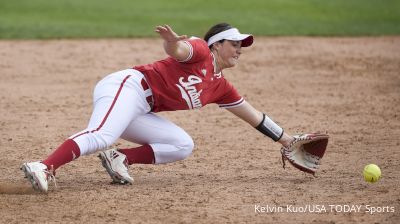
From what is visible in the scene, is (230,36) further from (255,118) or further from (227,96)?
(255,118)

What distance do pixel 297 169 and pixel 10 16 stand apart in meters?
9.26

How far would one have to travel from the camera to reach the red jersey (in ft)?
19.4

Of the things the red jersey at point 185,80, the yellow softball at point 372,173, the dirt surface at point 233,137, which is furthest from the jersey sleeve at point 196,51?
the yellow softball at point 372,173

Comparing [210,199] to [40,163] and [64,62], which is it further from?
[64,62]

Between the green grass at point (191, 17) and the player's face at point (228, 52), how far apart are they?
24.0 feet

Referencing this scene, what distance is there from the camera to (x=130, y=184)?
616 centimetres

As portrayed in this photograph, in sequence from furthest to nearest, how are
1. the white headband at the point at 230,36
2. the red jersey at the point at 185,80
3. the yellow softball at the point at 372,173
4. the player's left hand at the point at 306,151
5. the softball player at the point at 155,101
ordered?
the player's left hand at the point at 306,151 < the yellow softball at the point at 372,173 < the white headband at the point at 230,36 < the red jersey at the point at 185,80 < the softball player at the point at 155,101

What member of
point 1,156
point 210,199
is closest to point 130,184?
point 210,199

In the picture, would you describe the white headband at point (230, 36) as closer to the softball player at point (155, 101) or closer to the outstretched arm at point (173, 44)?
the softball player at point (155, 101)

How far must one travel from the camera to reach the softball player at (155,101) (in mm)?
5680

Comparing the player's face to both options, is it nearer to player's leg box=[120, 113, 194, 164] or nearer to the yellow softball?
player's leg box=[120, 113, 194, 164]

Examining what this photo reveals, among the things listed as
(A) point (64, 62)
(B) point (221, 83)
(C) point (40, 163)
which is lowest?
(A) point (64, 62)

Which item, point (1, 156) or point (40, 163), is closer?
point (40, 163)
